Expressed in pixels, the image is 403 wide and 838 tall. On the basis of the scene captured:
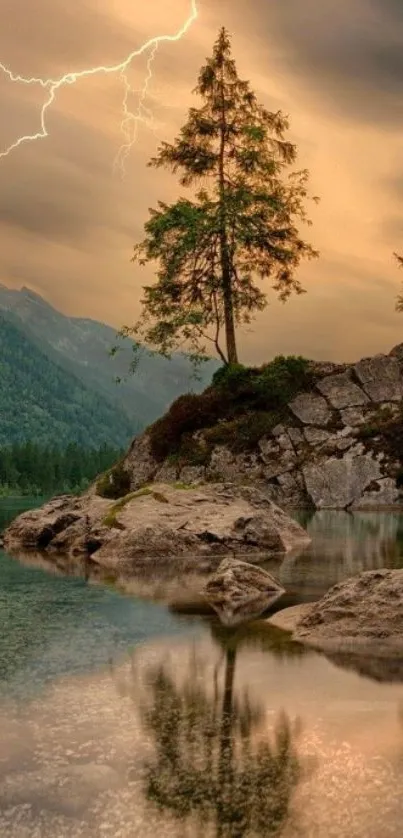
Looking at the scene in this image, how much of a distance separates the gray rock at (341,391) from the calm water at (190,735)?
1398 inches

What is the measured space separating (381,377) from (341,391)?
2709mm

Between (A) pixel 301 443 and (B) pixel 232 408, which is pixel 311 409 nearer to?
(A) pixel 301 443

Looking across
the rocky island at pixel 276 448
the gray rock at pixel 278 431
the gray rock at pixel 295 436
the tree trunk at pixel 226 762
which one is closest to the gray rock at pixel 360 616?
the tree trunk at pixel 226 762

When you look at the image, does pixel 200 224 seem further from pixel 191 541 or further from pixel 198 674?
pixel 198 674

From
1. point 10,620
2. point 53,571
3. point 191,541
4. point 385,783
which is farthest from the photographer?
point 191,541

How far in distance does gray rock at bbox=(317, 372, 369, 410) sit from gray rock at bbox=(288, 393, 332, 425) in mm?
610

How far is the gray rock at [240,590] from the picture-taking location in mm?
13859

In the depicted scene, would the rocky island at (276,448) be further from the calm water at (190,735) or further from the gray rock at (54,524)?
the calm water at (190,735)

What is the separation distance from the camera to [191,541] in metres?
22.1

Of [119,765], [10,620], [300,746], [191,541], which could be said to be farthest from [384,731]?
[191,541]

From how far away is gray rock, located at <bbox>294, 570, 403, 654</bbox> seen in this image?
1087 centimetres

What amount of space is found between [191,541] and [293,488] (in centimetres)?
2182

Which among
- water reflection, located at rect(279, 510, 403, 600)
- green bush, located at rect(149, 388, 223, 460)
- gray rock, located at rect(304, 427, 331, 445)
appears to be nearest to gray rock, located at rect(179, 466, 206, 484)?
green bush, located at rect(149, 388, 223, 460)

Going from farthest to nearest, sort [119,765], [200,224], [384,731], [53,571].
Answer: [200,224]
[53,571]
[384,731]
[119,765]
